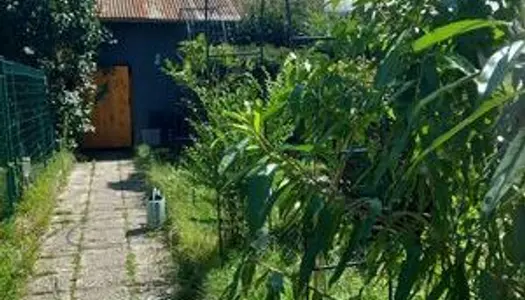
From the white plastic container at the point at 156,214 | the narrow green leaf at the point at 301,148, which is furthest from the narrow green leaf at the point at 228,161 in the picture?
the white plastic container at the point at 156,214

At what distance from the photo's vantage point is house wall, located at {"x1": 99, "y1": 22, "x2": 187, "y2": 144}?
17188mm

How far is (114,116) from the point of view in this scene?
17.4m

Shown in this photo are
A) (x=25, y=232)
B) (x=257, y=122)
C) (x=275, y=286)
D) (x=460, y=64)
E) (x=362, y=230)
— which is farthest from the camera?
(x=25, y=232)

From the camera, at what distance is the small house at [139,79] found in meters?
17.1

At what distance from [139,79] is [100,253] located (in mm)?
11270

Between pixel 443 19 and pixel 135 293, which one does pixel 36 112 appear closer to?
pixel 135 293

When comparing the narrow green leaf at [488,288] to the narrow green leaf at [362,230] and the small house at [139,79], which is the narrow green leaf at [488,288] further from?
the small house at [139,79]

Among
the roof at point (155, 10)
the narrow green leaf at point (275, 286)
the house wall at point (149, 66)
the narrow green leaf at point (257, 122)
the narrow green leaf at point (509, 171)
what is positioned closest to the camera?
the narrow green leaf at point (509, 171)

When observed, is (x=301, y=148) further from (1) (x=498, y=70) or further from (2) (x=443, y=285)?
(1) (x=498, y=70)

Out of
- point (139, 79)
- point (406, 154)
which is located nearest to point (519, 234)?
point (406, 154)

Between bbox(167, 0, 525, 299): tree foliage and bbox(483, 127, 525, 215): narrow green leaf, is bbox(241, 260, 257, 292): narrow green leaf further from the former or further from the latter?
bbox(483, 127, 525, 215): narrow green leaf

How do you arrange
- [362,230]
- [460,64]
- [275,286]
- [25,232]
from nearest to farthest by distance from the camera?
[460,64]
[362,230]
[275,286]
[25,232]

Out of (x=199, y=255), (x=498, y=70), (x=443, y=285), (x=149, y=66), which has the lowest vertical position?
(x=199, y=255)

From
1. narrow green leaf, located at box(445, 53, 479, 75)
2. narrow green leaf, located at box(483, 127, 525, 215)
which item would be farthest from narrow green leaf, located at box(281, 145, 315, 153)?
narrow green leaf, located at box(483, 127, 525, 215)
